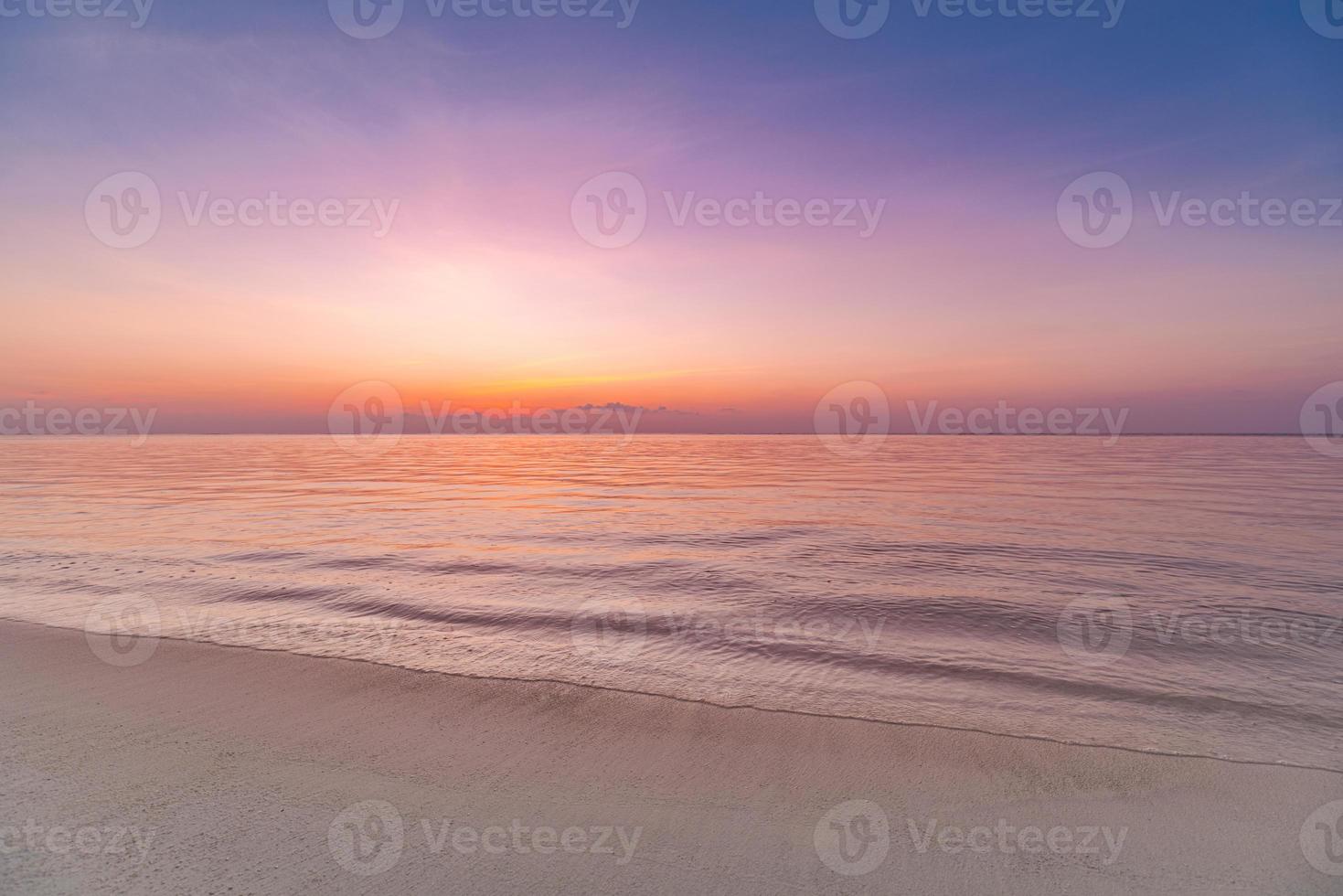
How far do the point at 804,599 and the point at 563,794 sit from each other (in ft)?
22.7

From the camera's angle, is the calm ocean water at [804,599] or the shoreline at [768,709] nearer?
the shoreline at [768,709]

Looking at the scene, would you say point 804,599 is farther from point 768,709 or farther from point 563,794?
point 563,794

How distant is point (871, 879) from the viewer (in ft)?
12.5

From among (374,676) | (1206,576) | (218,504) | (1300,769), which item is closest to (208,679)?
(374,676)

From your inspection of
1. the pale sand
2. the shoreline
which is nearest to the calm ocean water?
the shoreline

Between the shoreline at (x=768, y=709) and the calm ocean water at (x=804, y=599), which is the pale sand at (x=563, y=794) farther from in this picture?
the calm ocean water at (x=804, y=599)

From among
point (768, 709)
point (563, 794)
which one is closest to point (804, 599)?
point (768, 709)

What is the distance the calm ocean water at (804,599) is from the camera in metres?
7.01

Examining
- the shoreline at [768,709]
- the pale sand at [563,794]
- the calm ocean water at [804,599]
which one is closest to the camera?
the pale sand at [563,794]

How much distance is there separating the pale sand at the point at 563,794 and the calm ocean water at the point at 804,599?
845mm

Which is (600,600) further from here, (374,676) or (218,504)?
(218,504)

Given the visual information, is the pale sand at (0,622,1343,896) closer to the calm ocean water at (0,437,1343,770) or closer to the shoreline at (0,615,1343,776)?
the shoreline at (0,615,1343,776)

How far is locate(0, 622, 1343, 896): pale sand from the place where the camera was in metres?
3.83

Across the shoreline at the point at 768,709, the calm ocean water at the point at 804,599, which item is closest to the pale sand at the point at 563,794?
the shoreline at the point at 768,709
